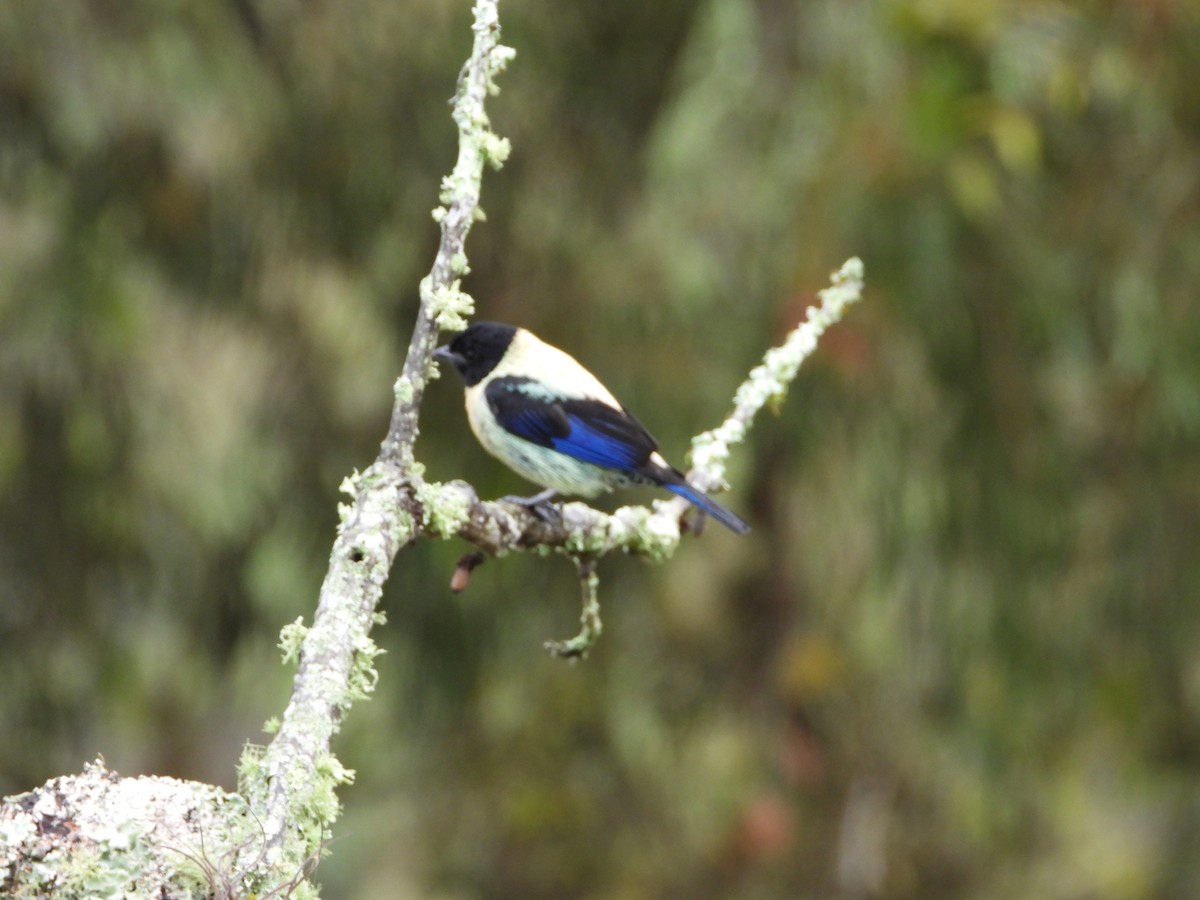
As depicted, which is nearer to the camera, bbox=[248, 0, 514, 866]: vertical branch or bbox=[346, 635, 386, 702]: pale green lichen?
bbox=[248, 0, 514, 866]: vertical branch

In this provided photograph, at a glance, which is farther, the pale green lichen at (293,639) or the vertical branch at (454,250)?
the vertical branch at (454,250)

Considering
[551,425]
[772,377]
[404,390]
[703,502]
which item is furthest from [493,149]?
[551,425]

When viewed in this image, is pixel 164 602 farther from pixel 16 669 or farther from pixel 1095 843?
pixel 1095 843

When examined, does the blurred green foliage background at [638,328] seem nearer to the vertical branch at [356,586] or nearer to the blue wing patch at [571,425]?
the blue wing patch at [571,425]

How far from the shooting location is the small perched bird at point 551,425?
4.34m

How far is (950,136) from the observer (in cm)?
609

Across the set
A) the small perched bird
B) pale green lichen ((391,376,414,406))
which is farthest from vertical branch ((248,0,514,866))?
the small perched bird

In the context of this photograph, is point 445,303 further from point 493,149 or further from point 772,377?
point 772,377

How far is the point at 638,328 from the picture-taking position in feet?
23.1

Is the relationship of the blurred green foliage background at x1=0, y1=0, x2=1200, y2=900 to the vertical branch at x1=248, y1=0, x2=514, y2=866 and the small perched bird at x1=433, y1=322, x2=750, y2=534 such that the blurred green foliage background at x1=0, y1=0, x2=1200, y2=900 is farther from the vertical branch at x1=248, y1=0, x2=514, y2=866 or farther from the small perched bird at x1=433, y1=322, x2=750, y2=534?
the vertical branch at x1=248, y1=0, x2=514, y2=866

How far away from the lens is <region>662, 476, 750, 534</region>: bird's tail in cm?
370

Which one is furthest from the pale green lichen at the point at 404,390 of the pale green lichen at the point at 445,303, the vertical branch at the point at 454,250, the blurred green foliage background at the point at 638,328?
the blurred green foliage background at the point at 638,328

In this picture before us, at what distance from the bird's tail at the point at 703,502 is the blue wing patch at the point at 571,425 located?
6.5 inches

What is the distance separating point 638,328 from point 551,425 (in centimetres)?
273
